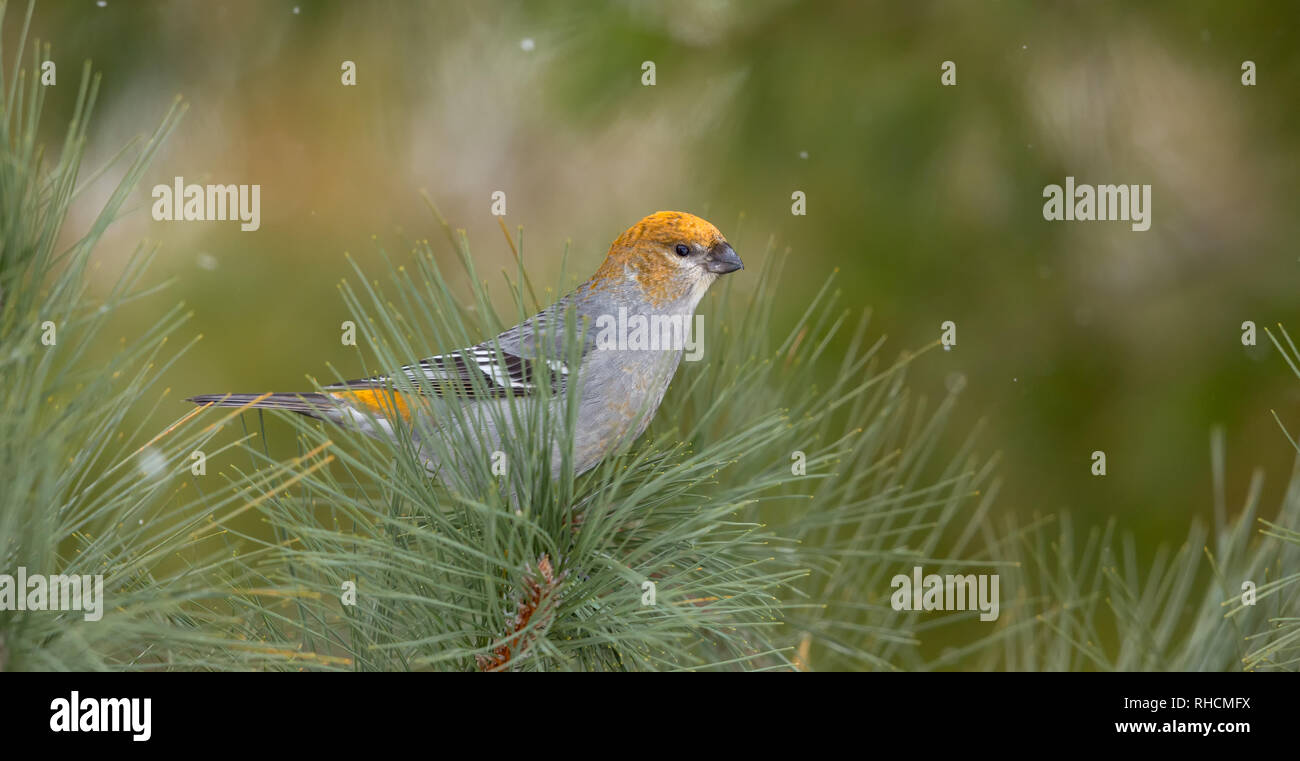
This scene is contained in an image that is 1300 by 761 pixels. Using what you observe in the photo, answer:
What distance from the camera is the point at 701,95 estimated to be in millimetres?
2615

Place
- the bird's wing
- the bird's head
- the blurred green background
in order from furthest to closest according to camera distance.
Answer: the blurred green background < the bird's head < the bird's wing

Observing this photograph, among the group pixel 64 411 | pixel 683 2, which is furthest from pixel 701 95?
pixel 64 411

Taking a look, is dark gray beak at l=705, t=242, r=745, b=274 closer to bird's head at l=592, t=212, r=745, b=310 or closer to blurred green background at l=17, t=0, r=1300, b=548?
bird's head at l=592, t=212, r=745, b=310

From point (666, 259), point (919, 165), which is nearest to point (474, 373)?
point (666, 259)

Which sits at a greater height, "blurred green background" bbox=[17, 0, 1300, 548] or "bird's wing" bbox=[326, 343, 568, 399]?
"blurred green background" bbox=[17, 0, 1300, 548]

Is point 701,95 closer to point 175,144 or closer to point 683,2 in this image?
point 683,2

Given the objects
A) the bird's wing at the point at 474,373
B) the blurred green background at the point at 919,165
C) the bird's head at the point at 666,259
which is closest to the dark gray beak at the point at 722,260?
the bird's head at the point at 666,259

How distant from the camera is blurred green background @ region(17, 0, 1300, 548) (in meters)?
2.49

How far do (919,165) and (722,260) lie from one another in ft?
3.18

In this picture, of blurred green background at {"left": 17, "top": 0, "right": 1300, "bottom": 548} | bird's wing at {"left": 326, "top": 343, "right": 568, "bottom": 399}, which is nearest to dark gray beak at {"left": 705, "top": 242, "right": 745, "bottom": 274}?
blurred green background at {"left": 17, "top": 0, "right": 1300, "bottom": 548}

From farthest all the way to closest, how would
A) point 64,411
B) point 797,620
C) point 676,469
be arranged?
1. point 797,620
2. point 676,469
3. point 64,411

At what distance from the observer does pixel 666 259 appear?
180 centimetres

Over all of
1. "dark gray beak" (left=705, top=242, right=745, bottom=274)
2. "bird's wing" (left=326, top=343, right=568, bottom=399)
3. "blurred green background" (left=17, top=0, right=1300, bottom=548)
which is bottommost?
"bird's wing" (left=326, top=343, right=568, bottom=399)
